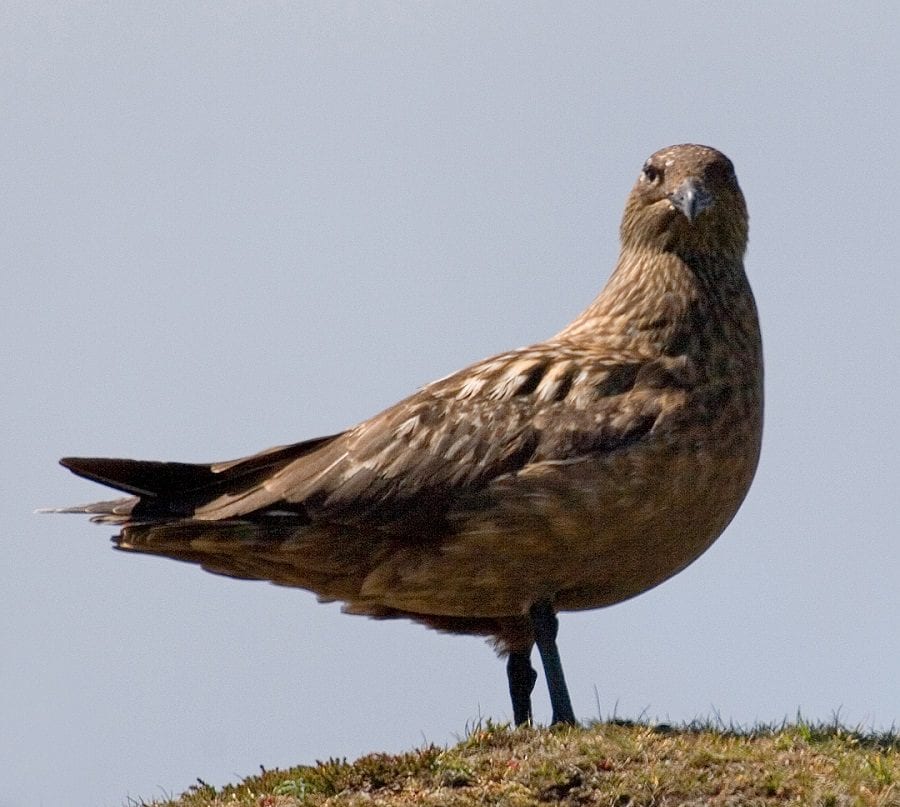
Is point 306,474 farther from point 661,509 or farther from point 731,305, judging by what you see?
point 731,305

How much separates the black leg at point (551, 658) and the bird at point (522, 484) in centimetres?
1

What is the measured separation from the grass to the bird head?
3070 millimetres

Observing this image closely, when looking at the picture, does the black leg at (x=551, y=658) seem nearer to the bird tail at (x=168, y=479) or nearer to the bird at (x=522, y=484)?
the bird at (x=522, y=484)

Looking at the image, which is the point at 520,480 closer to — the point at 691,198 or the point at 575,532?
the point at 575,532

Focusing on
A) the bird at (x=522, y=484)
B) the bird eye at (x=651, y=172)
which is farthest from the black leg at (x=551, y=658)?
the bird eye at (x=651, y=172)

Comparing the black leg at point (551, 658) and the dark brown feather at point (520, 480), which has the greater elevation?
the dark brown feather at point (520, 480)

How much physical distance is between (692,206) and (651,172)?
578 millimetres

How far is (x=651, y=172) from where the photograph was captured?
11.0 metres

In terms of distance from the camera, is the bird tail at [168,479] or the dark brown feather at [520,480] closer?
the dark brown feather at [520,480]

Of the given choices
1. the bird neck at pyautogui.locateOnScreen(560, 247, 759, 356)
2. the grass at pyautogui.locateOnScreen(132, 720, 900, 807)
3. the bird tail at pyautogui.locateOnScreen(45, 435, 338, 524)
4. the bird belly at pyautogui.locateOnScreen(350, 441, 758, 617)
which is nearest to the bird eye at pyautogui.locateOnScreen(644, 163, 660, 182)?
the bird neck at pyautogui.locateOnScreen(560, 247, 759, 356)

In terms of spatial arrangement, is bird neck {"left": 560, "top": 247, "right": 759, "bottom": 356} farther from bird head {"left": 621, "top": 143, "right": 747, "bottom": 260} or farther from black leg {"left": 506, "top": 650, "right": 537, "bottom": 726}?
black leg {"left": 506, "top": 650, "right": 537, "bottom": 726}

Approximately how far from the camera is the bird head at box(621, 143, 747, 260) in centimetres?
1060

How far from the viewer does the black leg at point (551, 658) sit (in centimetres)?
959

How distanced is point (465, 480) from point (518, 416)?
0.49 metres
